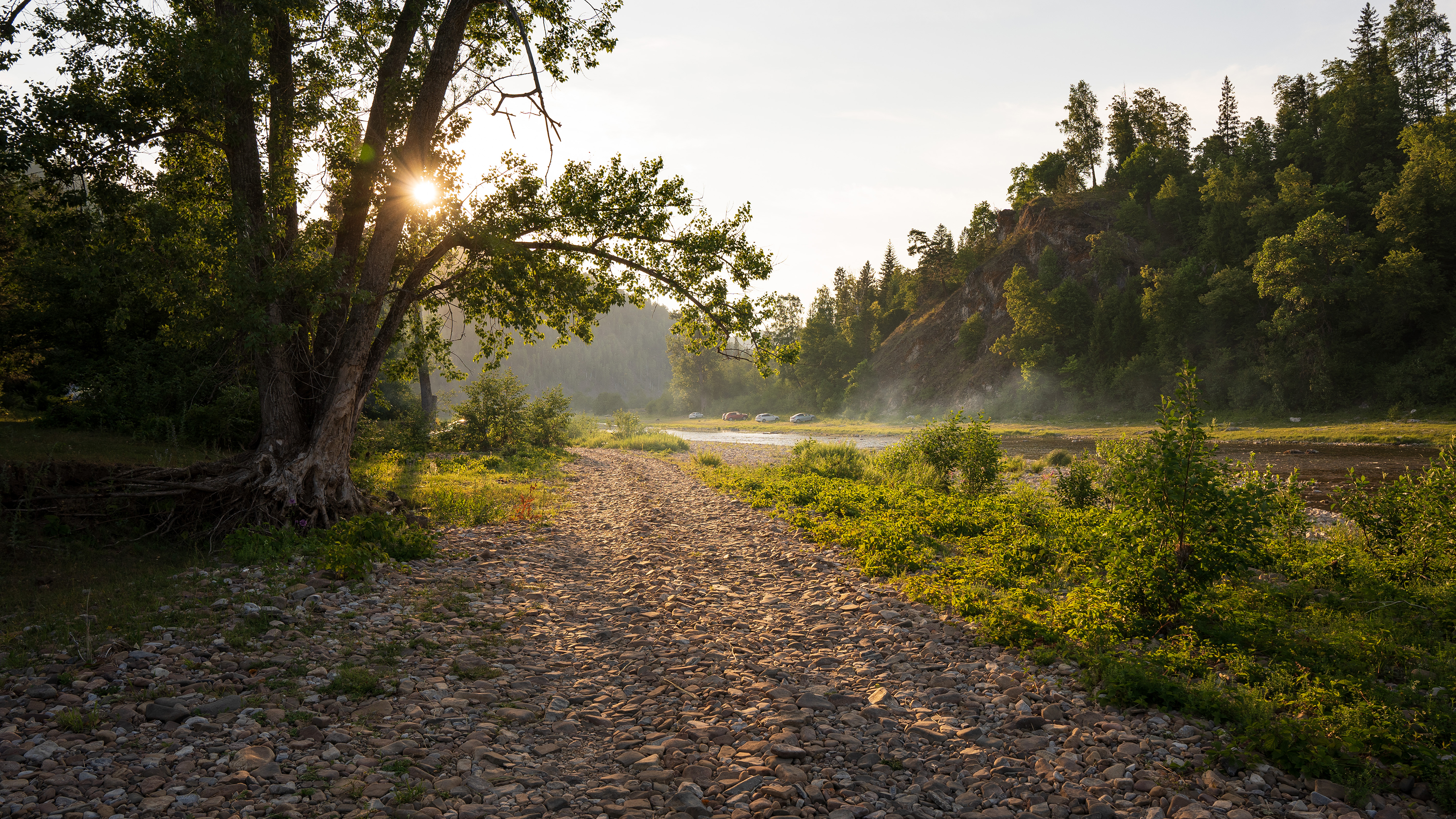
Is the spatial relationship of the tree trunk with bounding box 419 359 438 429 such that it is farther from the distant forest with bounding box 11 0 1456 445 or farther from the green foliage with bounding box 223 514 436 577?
the green foliage with bounding box 223 514 436 577

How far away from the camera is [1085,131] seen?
8625 centimetres

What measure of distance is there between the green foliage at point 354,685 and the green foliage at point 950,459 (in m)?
13.4

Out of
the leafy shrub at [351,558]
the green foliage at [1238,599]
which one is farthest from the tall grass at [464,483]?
the green foliage at [1238,599]

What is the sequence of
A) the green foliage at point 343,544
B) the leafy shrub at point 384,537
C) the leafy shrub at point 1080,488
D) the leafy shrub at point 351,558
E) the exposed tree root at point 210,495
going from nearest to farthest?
the leafy shrub at point 351,558 → the green foliage at point 343,544 → the exposed tree root at point 210,495 → the leafy shrub at point 384,537 → the leafy shrub at point 1080,488

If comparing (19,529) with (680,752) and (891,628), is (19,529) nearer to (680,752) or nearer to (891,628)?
(680,752)

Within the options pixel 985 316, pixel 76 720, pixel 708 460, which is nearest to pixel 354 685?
pixel 76 720

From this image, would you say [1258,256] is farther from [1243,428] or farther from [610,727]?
[610,727]

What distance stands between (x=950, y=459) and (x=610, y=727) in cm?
1342

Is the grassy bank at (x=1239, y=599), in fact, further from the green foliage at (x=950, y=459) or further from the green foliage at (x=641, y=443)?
the green foliage at (x=641, y=443)

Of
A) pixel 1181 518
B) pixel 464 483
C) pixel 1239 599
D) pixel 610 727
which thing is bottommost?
pixel 610 727

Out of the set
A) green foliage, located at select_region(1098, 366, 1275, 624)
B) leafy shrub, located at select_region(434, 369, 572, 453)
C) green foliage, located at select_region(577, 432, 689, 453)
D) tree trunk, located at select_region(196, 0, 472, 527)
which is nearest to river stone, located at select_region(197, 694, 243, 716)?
tree trunk, located at select_region(196, 0, 472, 527)

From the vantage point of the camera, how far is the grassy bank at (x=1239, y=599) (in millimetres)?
4930

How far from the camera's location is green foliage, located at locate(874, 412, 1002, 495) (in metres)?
16.1

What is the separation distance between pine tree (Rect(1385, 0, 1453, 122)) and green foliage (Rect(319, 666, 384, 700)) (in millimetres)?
92454
